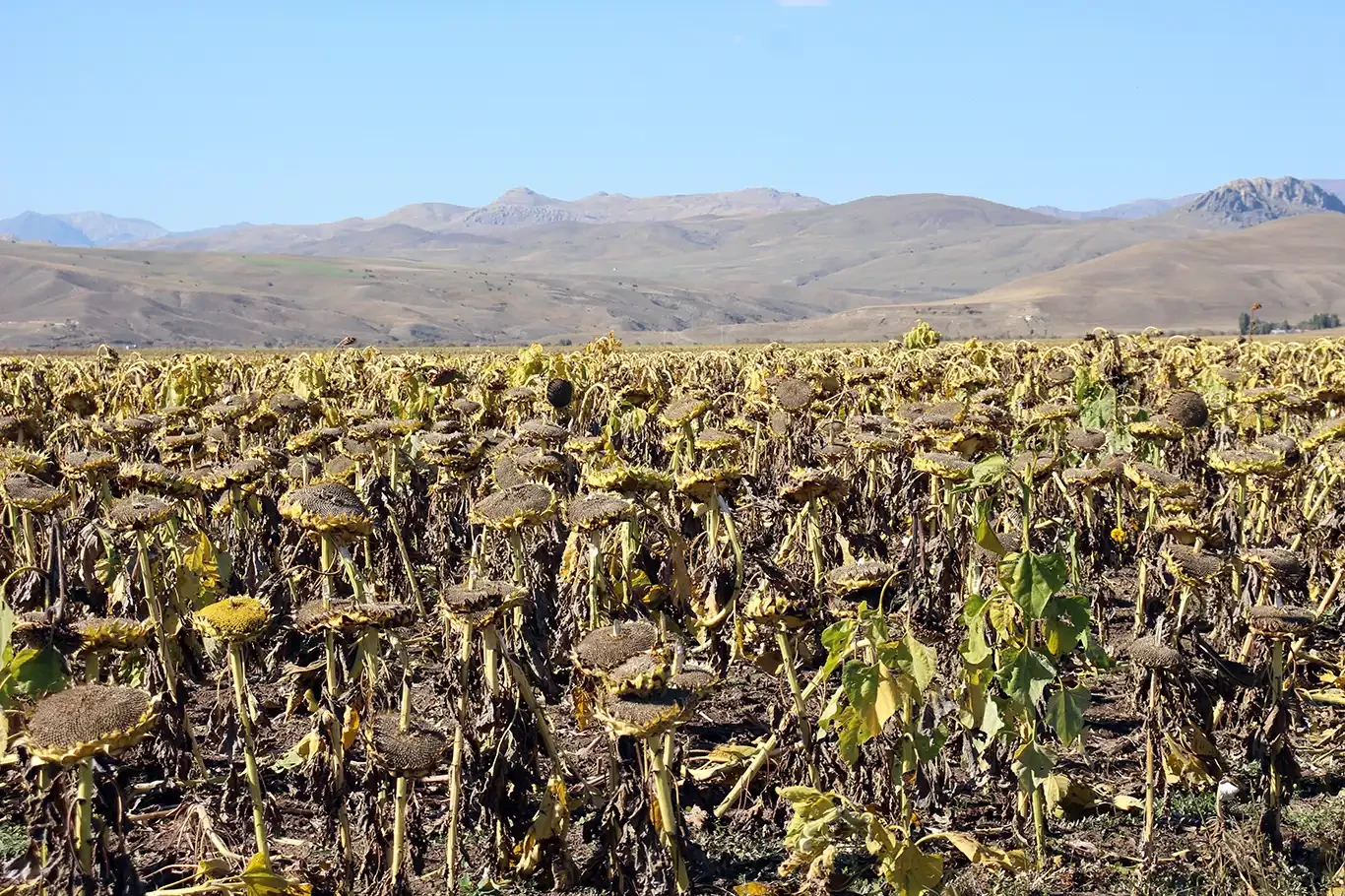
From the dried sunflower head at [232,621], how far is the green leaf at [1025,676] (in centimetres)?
249

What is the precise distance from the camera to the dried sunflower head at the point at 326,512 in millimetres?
4238

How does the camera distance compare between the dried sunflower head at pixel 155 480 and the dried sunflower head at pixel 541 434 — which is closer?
the dried sunflower head at pixel 155 480

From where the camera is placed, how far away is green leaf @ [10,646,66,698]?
10.9 ft

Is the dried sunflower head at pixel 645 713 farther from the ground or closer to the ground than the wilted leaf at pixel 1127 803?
farther from the ground

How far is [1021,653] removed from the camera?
3.86 meters

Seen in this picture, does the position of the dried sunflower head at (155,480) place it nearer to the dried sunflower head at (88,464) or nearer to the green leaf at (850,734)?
the dried sunflower head at (88,464)

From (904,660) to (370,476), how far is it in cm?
405

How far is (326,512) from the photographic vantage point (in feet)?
14.0

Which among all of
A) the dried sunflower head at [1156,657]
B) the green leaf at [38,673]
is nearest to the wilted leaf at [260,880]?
the green leaf at [38,673]

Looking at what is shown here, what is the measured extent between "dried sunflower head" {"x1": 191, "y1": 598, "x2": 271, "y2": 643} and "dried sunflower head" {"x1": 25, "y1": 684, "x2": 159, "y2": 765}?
625 mm

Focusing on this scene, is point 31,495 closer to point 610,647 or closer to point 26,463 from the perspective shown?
point 26,463

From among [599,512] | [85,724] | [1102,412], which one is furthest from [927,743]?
[1102,412]

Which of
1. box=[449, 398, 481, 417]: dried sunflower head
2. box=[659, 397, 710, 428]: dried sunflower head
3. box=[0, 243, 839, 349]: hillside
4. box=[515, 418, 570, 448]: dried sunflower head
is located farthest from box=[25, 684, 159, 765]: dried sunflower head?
box=[0, 243, 839, 349]: hillside

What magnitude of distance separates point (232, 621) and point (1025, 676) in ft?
8.62
